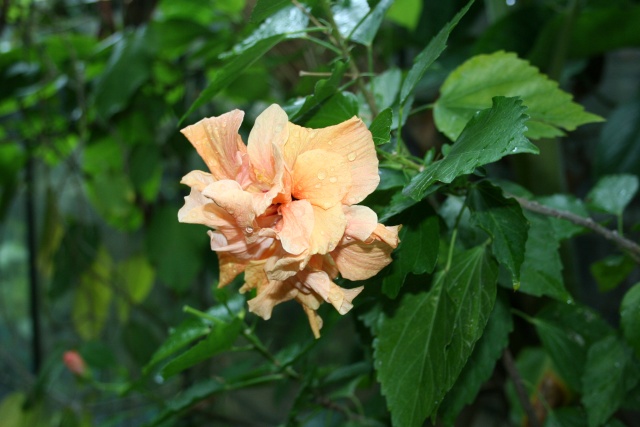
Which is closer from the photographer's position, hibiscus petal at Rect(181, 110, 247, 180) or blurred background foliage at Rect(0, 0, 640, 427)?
hibiscus petal at Rect(181, 110, 247, 180)

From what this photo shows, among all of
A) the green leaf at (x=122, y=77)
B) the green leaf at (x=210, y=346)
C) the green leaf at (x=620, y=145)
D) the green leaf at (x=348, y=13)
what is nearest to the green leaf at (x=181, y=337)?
the green leaf at (x=210, y=346)

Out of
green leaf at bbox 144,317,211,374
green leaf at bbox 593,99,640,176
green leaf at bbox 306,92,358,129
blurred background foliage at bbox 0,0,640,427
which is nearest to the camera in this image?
green leaf at bbox 306,92,358,129

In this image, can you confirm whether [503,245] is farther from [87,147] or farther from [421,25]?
[87,147]

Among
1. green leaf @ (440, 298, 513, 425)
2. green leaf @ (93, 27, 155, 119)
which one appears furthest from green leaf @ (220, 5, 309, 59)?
green leaf @ (93, 27, 155, 119)

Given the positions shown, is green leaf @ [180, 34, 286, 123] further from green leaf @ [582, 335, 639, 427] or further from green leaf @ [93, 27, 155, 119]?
green leaf @ [93, 27, 155, 119]

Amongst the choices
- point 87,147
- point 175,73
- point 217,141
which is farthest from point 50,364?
point 217,141

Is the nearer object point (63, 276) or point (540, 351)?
point (540, 351)
